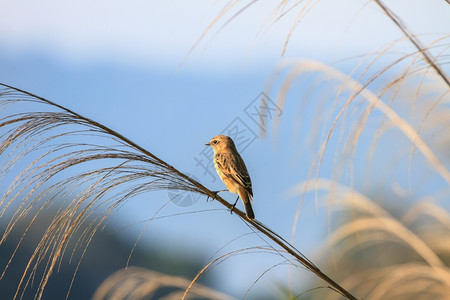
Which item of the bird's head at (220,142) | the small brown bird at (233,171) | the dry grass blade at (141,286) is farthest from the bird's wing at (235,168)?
the dry grass blade at (141,286)

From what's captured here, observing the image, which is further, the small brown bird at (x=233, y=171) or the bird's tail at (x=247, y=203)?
the small brown bird at (x=233, y=171)

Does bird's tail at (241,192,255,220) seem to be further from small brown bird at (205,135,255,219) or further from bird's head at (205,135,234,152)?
bird's head at (205,135,234,152)

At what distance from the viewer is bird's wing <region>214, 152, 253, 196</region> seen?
14.2 ft

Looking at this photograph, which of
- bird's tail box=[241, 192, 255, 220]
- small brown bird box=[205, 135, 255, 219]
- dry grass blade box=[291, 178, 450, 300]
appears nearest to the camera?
dry grass blade box=[291, 178, 450, 300]

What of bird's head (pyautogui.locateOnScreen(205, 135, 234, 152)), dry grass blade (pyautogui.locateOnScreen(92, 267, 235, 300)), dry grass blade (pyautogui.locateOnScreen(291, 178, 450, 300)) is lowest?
dry grass blade (pyautogui.locateOnScreen(92, 267, 235, 300))

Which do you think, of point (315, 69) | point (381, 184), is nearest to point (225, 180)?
point (381, 184)

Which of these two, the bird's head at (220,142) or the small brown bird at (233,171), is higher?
the bird's head at (220,142)

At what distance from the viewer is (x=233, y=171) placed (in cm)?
444

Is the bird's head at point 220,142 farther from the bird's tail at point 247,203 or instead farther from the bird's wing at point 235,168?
the bird's tail at point 247,203

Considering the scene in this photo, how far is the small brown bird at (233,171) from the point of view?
13.9 feet

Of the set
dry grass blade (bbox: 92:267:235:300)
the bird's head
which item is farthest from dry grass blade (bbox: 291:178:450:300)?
the bird's head

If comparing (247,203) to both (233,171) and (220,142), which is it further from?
(220,142)

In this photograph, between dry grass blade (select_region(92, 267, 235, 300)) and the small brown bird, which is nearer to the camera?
dry grass blade (select_region(92, 267, 235, 300))

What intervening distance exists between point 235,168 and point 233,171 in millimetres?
39
